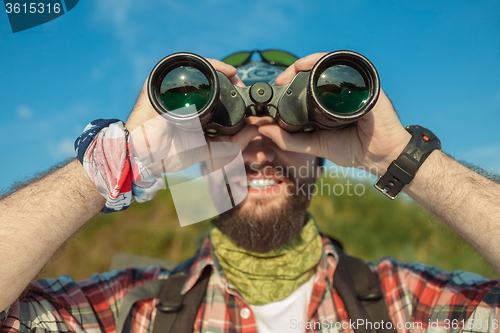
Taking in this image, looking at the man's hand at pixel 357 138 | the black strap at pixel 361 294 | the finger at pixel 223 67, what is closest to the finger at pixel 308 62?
the man's hand at pixel 357 138

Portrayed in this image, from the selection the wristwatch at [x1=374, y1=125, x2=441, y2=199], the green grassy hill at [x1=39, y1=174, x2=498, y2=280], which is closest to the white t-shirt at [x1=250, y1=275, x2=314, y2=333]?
the wristwatch at [x1=374, y1=125, x2=441, y2=199]

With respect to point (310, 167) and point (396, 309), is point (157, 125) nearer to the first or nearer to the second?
point (310, 167)

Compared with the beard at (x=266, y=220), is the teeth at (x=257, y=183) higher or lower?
higher

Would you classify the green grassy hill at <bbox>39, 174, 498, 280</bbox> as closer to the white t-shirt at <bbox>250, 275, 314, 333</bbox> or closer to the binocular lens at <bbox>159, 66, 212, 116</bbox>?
the white t-shirt at <bbox>250, 275, 314, 333</bbox>

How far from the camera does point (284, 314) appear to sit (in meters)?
1.80

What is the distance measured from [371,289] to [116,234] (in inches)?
183

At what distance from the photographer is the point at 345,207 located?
247 inches

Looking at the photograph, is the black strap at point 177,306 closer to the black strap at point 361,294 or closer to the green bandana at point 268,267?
the green bandana at point 268,267

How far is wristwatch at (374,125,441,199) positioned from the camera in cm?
152

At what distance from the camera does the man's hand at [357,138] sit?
1532mm

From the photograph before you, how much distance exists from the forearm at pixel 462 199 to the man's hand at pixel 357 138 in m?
0.17

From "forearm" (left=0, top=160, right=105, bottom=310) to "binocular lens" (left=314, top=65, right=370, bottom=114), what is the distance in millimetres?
1094

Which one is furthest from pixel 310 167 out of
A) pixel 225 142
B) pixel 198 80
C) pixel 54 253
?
pixel 54 253

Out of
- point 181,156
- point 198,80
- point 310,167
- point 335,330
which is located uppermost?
point 198,80
